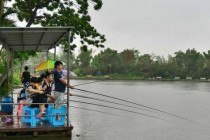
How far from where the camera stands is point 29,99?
11180 mm

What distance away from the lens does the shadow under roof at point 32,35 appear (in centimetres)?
1042

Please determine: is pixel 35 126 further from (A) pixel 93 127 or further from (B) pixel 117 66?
(B) pixel 117 66

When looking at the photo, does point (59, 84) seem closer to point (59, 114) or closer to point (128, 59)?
point (59, 114)

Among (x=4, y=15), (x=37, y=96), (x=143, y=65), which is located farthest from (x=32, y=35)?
(x=143, y=65)

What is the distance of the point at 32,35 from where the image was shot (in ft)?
A: 38.7

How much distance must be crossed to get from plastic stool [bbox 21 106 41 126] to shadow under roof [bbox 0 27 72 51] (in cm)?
211

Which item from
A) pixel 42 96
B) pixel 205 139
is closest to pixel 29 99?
pixel 42 96

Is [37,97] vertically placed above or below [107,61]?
below

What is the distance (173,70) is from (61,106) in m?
77.4

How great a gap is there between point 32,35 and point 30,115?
246cm

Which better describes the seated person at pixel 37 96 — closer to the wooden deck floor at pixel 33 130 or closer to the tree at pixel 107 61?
the wooden deck floor at pixel 33 130

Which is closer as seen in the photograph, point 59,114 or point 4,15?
point 59,114

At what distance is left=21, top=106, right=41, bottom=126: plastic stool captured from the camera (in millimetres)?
10867

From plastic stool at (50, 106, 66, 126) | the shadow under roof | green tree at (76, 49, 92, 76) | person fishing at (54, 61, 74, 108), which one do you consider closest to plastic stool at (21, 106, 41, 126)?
plastic stool at (50, 106, 66, 126)
